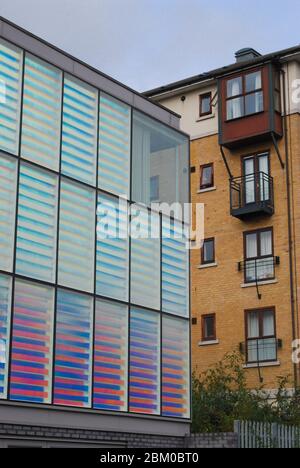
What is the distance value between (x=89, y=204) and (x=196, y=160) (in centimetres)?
1734

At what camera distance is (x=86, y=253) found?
730 inches

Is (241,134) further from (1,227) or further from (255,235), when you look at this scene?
(1,227)

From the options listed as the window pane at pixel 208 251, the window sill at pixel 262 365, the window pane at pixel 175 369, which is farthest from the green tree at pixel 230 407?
the window pane at pixel 208 251

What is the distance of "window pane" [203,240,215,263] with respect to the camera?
34625mm

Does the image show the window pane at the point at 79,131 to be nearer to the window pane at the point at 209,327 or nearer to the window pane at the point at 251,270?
the window pane at the point at 251,270

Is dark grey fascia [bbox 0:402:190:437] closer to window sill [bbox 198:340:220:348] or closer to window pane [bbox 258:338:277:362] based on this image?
window pane [bbox 258:338:277:362]

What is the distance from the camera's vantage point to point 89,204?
1892 centimetres

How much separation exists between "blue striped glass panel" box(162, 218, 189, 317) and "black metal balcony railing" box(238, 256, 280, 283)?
1173cm

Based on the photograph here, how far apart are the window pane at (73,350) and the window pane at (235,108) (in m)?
17.4

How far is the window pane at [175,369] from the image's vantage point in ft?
65.6

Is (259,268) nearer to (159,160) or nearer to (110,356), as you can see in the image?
(159,160)

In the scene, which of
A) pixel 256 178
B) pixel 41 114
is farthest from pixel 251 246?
pixel 41 114

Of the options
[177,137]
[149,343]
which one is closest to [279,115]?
[177,137]

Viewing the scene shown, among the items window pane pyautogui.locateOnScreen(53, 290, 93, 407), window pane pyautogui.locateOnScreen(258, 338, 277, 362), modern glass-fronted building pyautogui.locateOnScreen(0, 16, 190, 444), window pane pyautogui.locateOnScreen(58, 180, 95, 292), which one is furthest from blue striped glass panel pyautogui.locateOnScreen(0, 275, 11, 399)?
window pane pyautogui.locateOnScreen(258, 338, 277, 362)
